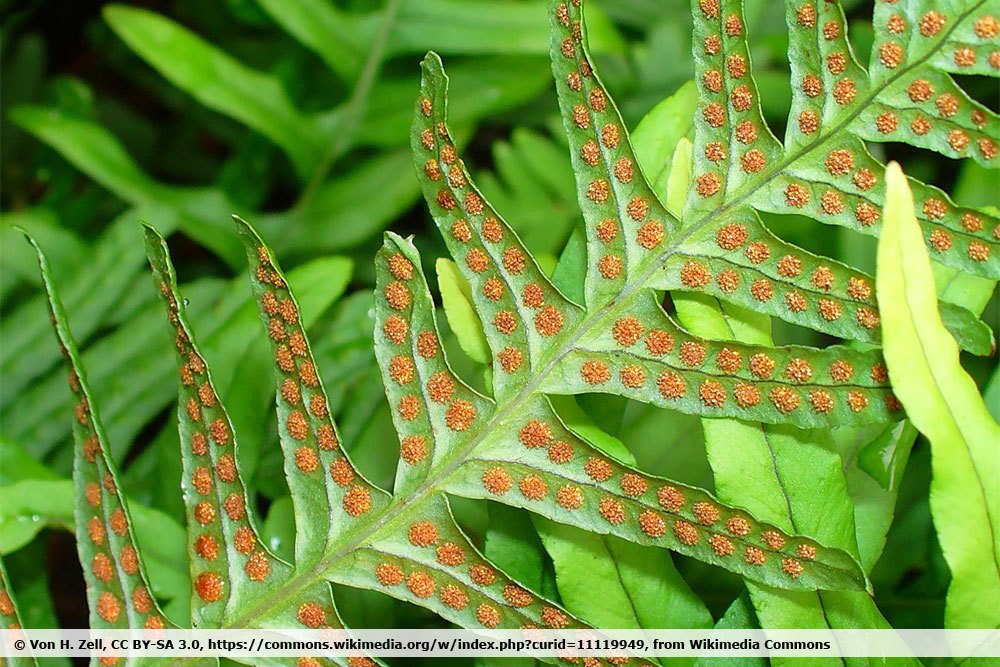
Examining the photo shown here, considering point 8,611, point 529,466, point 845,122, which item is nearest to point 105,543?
point 8,611

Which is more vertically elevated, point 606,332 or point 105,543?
point 606,332

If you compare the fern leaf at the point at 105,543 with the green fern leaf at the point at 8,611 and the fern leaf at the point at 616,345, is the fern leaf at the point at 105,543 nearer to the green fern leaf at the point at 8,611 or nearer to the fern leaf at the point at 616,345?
the green fern leaf at the point at 8,611

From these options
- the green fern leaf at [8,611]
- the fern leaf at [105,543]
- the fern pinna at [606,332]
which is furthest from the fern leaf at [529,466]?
the green fern leaf at [8,611]

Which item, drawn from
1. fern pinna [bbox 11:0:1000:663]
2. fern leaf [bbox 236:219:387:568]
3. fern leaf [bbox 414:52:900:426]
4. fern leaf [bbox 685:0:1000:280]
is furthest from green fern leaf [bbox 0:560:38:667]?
fern leaf [bbox 685:0:1000:280]

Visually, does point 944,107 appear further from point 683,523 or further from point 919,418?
point 683,523

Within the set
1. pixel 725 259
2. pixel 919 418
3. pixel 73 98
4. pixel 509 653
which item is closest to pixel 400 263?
pixel 725 259

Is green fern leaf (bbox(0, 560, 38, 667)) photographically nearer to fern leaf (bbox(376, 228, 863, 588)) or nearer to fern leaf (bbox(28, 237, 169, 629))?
fern leaf (bbox(28, 237, 169, 629))

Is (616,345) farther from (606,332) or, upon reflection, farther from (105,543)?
(105,543)
